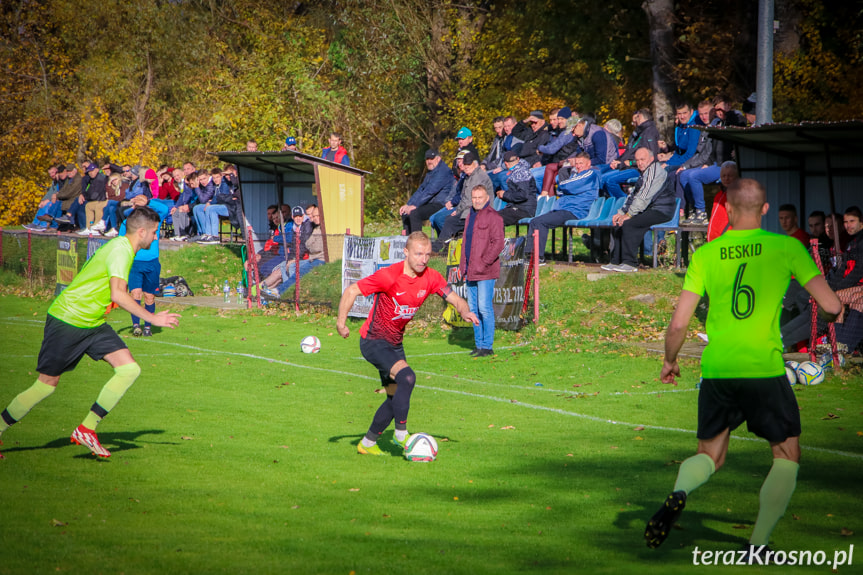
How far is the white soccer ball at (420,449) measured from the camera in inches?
313

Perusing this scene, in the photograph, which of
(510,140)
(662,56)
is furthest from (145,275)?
(662,56)

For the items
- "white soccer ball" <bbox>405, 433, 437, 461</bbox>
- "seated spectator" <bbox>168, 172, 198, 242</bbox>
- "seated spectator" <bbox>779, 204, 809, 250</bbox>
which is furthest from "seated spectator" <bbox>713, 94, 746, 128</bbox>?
"seated spectator" <bbox>168, 172, 198, 242</bbox>

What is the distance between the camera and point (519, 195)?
1848 cm

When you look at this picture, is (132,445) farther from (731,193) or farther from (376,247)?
(376,247)

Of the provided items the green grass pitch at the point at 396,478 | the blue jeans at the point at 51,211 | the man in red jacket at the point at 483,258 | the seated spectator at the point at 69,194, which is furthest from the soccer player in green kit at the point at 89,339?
the blue jeans at the point at 51,211

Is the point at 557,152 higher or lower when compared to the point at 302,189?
higher

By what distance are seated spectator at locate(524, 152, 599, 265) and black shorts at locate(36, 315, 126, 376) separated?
10994 millimetres

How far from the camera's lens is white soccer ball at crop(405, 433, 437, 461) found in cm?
795

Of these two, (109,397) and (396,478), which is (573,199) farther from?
(109,397)

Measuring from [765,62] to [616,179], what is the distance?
455 centimetres

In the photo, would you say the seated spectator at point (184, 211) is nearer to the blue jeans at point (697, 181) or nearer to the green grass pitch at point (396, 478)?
the green grass pitch at point (396, 478)

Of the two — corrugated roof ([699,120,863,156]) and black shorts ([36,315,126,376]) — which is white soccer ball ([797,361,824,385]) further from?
black shorts ([36,315,126,376])

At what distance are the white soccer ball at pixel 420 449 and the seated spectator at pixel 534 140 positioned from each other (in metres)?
12.5

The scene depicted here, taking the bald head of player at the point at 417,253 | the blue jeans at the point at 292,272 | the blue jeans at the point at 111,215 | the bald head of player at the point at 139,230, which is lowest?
the blue jeans at the point at 292,272
